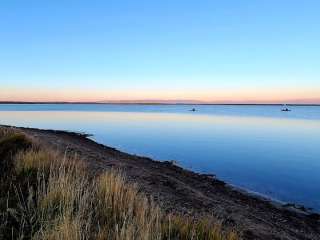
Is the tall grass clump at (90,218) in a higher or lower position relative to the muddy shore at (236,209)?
higher

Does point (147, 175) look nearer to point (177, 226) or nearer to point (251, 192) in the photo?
point (251, 192)

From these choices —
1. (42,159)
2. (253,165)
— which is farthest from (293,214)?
(253,165)

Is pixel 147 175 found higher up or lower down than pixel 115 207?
Result: lower down

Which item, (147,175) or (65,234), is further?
A: (147,175)

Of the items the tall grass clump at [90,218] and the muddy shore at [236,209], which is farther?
the muddy shore at [236,209]

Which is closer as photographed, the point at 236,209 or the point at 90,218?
the point at 90,218

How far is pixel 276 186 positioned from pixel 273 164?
6892 millimetres

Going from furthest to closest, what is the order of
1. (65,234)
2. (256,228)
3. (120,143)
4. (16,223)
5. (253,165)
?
(120,143), (253,165), (256,228), (16,223), (65,234)

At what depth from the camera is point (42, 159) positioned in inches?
385

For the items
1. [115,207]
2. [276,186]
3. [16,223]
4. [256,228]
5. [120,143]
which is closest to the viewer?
[16,223]

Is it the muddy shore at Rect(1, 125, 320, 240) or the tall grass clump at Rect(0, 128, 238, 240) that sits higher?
the tall grass clump at Rect(0, 128, 238, 240)

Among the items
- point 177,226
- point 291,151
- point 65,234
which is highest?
point 65,234

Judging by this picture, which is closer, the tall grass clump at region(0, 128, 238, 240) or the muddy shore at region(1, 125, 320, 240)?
the tall grass clump at region(0, 128, 238, 240)

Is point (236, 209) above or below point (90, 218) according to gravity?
below
